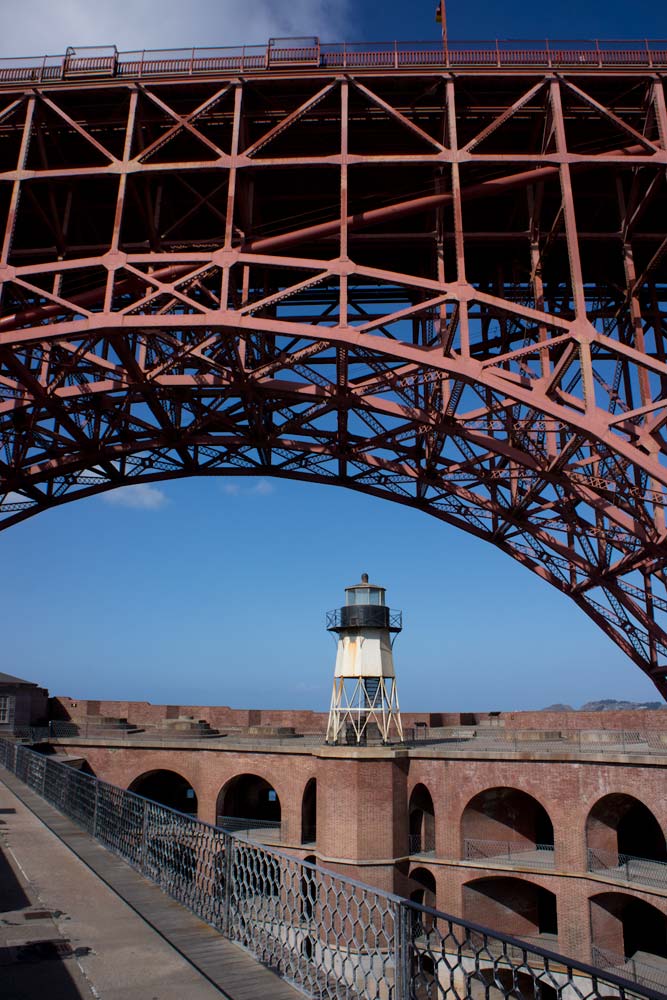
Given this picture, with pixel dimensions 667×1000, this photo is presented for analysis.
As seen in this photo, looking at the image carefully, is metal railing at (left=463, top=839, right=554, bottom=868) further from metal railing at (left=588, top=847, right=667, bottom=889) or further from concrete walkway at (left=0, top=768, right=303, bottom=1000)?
concrete walkway at (left=0, top=768, right=303, bottom=1000)

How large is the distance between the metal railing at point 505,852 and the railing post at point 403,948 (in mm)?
24661

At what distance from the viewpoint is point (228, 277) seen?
50.5 ft

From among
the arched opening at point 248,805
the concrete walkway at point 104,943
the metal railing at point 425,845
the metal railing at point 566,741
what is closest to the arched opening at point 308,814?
the arched opening at point 248,805

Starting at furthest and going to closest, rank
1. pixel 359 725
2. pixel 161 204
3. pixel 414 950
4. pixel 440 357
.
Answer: pixel 359 725 < pixel 161 204 < pixel 440 357 < pixel 414 950

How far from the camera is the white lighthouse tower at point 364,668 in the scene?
95.7 ft

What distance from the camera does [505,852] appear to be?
27766 millimetres

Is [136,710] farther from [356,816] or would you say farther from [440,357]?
[440,357]

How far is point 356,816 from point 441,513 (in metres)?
10.7

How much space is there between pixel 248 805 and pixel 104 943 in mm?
35572

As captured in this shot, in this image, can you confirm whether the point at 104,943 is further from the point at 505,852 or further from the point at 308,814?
the point at 308,814

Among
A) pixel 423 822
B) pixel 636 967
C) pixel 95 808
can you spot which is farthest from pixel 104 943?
pixel 423 822

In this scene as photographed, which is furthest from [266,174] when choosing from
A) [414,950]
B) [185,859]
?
[414,950]

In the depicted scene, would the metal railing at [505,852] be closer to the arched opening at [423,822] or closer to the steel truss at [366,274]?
the arched opening at [423,822]

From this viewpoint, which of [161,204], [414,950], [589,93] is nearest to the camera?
[414,950]
